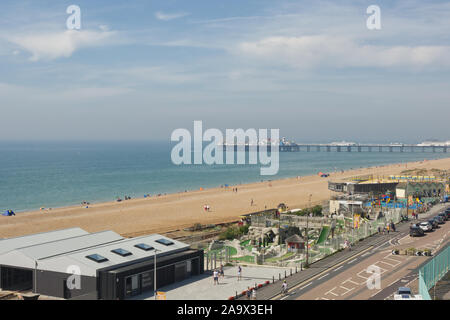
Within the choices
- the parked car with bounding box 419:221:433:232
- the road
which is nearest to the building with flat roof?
the road

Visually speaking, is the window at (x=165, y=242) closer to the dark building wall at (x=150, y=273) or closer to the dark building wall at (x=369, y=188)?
the dark building wall at (x=150, y=273)

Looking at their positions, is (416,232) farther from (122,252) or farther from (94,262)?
(94,262)

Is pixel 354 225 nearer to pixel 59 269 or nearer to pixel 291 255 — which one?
pixel 291 255

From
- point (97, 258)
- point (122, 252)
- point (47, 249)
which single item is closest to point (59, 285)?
point (97, 258)

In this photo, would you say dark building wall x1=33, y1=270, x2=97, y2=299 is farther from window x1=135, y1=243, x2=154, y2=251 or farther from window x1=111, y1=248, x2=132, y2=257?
window x1=135, y1=243, x2=154, y2=251

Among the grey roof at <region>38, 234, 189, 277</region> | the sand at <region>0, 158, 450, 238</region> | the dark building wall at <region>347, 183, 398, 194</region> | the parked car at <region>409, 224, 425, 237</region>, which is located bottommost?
the sand at <region>0, 158, 450, 238</region>

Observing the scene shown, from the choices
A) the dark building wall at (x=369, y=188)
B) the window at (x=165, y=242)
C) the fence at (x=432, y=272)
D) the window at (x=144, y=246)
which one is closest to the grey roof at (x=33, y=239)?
the window at (x=144, y=246)
